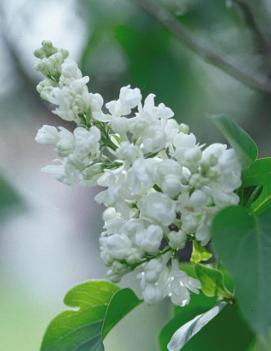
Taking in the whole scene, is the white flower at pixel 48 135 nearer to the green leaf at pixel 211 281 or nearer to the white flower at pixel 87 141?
the white flower at pixel 87 141

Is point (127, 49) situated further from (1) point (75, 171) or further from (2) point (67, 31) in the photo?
(1) point (75, 171)

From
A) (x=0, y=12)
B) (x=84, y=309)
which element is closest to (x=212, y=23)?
(x=0, y=12)

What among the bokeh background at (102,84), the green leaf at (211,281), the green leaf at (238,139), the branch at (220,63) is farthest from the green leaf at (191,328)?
the bokeh background at (102,84)

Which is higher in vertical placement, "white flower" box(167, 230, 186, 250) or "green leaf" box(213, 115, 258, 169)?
"green leaf" box(213, 115, 258, 169)

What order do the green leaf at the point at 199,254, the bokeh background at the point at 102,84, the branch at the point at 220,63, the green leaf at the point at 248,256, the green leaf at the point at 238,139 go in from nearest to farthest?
the green leaf at the point at 248,256 → the green leaf at the point at 238,139 → the green leaf at the point at 199,254 → the branch at the point at 220,63 → the bokeh background at the point at 102,84

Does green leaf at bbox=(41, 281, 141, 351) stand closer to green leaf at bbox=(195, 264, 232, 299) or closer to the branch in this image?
green leaf at bbox=(195, 264, 232, 299)

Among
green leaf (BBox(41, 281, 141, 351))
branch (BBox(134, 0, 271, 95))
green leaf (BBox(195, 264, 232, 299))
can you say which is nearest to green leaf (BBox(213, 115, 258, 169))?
green leaf (BBox(195, 264, 232, 299))
